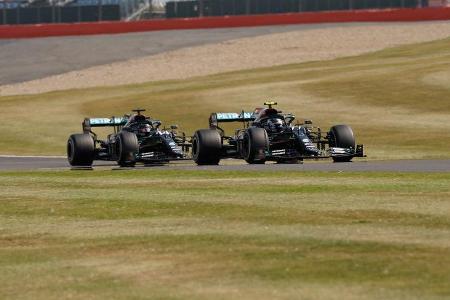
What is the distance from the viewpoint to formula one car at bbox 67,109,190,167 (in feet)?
114

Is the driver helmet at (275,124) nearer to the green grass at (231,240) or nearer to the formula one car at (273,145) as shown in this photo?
the formula one car at (273,145)

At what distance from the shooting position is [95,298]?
1309 cm

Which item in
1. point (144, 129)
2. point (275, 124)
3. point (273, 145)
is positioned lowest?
point (273, 145)

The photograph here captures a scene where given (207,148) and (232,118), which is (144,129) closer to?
(232,118)

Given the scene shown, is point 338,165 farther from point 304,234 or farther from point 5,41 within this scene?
point 5,41

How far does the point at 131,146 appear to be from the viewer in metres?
34.7

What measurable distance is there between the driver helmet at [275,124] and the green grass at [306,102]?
462cm

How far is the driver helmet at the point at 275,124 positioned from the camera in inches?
1356

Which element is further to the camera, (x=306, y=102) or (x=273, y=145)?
(x=306, y=102)

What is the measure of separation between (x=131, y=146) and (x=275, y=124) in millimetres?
3733

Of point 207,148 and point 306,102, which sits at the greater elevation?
point 306,102

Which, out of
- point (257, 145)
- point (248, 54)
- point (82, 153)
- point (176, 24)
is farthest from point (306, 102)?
point (176, 24)

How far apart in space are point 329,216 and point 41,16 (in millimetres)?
77296

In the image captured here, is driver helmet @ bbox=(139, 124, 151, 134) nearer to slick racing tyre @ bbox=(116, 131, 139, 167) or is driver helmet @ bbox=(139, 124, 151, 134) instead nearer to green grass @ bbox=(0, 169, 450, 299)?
slick racing tyre @ bbox=(116, 131, 139, 167)
